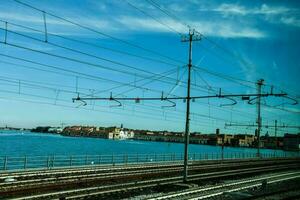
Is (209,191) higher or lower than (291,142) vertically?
lower

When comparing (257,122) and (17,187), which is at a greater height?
(257,122)

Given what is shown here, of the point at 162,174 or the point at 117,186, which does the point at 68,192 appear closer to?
the point at 117,186

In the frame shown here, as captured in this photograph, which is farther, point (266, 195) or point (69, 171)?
point (69, 171)

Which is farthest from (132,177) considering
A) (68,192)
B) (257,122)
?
(257,122)

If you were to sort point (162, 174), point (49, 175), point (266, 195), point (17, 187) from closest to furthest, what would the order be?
1. point (17, 187)
2. point (266, 195)
3. point (49, 175)
4. point (162, 174)

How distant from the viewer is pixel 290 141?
156875mm

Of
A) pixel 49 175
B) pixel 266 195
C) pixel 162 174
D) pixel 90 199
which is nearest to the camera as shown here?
pixel 90 199

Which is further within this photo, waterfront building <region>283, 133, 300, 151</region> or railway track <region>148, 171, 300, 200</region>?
waterfront building <region>283, 133, 300, 151</region>

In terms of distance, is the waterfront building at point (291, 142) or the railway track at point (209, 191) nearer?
the railway track at point (209, 191)

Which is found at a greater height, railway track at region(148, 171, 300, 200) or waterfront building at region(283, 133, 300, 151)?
waterfront building at region(283, 133, 300, 151)

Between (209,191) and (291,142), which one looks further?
(291,142)

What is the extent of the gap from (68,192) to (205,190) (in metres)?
8.26

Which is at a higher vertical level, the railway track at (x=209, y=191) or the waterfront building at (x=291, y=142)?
the waterfront building at (x=291, y=142)

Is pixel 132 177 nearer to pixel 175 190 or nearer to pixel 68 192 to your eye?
pixel 175 190
